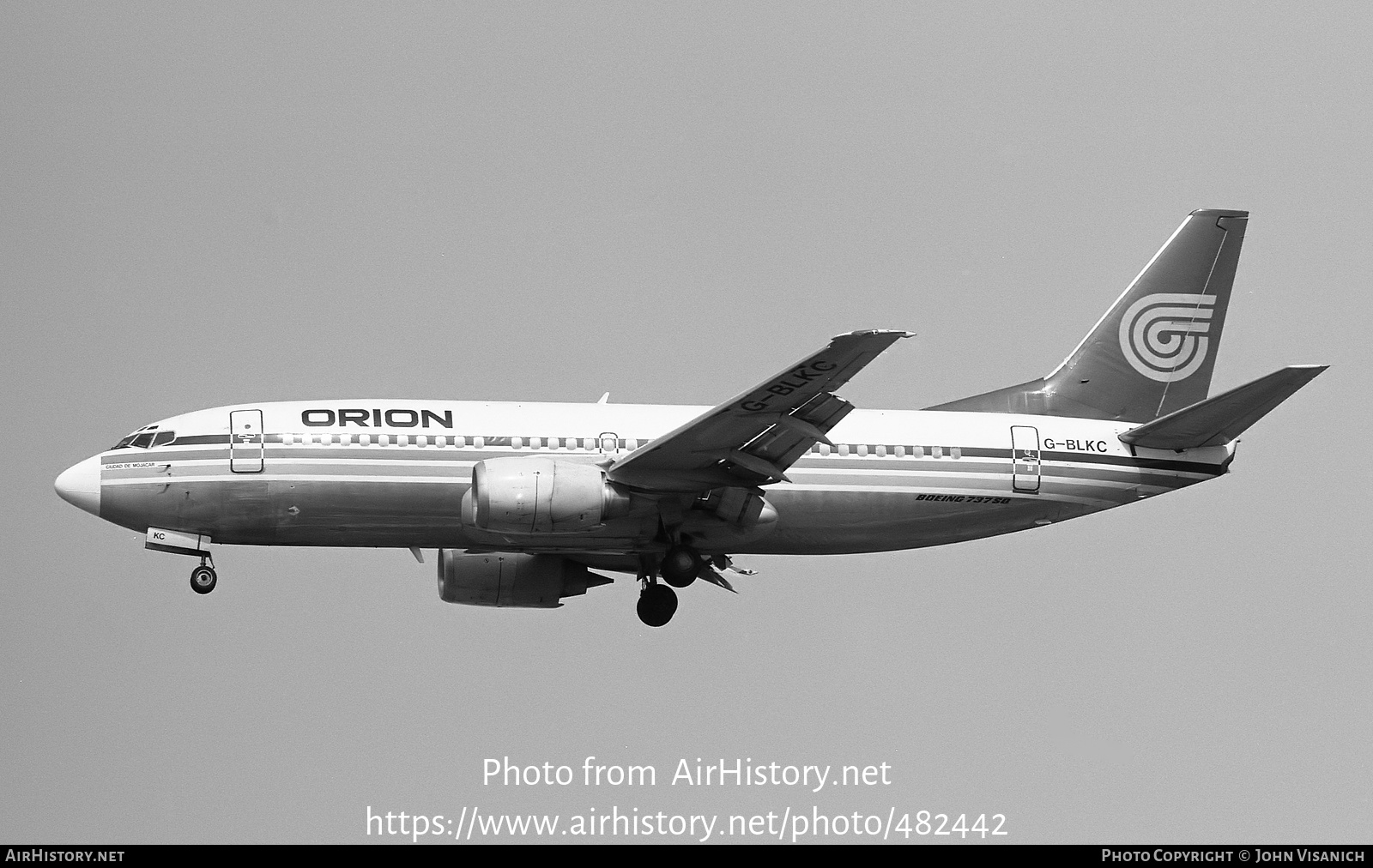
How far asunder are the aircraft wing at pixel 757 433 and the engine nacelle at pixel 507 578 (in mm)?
5135

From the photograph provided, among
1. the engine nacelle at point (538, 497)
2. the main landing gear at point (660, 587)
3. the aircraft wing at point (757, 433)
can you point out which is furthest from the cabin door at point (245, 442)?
the main landing gear at point (660, 587)

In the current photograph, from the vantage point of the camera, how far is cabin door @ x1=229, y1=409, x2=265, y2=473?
108 ft

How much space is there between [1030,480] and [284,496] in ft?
44.9

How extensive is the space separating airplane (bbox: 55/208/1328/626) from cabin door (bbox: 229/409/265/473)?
33 mm

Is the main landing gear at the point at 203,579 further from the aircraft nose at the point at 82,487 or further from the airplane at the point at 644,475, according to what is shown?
the aircraft nose at the point at 82,487

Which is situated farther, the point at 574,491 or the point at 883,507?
the point at 883,507

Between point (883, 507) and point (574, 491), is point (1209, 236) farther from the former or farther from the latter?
point (574, 491)

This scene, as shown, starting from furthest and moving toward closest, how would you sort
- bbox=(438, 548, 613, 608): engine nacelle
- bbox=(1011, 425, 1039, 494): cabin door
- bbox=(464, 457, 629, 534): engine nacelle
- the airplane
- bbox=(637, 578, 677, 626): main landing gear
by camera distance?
1. bbox=(438, 548, 613, 608): engine nacelle
2. bbox=(637, 578, 677, 626): main landing gear
3. bbox=(1011, 425, 1039, 494): cabin door
4. the airplane
5. bbox=(464, 457, 629, 534): engine nacelle

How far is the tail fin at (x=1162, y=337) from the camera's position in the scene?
38312mm

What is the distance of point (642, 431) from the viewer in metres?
34.5

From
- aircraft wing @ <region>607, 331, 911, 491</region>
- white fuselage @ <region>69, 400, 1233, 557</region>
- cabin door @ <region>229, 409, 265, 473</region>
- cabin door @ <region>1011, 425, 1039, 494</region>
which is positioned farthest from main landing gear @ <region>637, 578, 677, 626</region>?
cabin door @ <region>229, 409, 265, 473</region>

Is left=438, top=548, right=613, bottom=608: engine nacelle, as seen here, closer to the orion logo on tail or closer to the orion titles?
the orion titles

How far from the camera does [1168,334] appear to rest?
1540 inches

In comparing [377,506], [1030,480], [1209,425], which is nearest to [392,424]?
[377,506]
